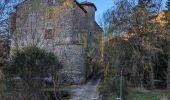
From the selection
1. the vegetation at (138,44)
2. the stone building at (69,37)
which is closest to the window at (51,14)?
the stone building at (69,37)

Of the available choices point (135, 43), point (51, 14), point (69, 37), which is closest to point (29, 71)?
point (135, 43)

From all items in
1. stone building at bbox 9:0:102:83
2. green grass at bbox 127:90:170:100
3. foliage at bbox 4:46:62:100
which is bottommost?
green grass at bbox 127:90:170:100

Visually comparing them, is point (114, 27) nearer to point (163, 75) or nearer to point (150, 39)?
point (150, 39)

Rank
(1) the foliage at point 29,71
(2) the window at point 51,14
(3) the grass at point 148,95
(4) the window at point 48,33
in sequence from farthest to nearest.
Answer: (4) the window at point 48,33 → (2) the window at point 51,14 → (3) the grass at point 148,95 → (1) the foliage at point 29,71

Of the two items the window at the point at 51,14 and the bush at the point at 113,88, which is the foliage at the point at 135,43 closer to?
the bush at the point at 113,88

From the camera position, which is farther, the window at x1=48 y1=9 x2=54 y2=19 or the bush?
the window at x1=48 y1=9 x2=54 y2=19

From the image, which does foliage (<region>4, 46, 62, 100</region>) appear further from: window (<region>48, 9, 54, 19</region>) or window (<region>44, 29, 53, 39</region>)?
window (<region>44, 29, 53, 39</region>)

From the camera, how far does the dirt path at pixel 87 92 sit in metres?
34.7

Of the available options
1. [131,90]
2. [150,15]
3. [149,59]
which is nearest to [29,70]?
[131,90]

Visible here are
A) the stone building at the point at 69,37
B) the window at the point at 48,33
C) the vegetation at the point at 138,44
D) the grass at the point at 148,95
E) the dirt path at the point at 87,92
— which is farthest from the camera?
the window at the point at 48,33

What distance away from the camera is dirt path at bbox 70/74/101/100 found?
34700mm

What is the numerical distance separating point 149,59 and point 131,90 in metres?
5.04

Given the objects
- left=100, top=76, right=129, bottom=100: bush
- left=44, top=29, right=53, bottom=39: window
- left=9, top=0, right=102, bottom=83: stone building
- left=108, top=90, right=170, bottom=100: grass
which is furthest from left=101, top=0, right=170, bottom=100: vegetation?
left=44, top=29, right=53, bottom=39: window

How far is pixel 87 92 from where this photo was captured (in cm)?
3759
